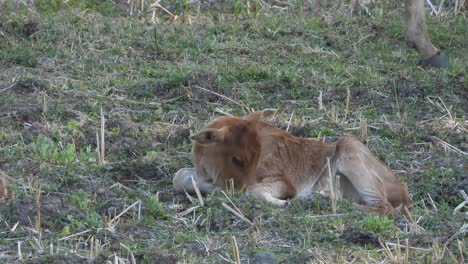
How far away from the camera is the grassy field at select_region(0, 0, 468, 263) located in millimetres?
7488

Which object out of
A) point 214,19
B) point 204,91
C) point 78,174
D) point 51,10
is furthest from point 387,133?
point 51,10

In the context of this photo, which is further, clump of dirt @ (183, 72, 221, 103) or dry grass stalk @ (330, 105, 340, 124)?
clump of dirt @ (183, 72, 221, 103)

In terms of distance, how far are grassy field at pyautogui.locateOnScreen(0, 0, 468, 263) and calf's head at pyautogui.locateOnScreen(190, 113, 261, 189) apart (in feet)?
1.13

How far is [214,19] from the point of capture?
15211 mm

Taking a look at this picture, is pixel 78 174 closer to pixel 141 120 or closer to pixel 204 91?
pixel 141 120

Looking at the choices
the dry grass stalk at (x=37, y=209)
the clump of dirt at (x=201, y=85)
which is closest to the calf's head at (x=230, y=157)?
the dry grass stalk at (x=37, y=209)

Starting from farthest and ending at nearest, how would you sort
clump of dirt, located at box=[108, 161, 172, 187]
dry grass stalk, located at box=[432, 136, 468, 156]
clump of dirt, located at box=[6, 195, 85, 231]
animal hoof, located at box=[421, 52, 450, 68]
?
1. animal hoof, located at box=[421, 52, 450, 68]
2. dry grass stalk, located at box=[432, 136, 468, 156]
3. clump of dirt, located at box=[108, 161, 172, 187]
4. clump of dirt, located at box=[6, 195, 85, 231]

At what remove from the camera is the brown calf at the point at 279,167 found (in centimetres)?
870

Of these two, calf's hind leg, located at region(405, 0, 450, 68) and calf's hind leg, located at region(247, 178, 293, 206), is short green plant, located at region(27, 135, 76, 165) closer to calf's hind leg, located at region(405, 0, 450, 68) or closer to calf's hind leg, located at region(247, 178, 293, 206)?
calf's hind leg, located at region(247, 178, 293, 206)

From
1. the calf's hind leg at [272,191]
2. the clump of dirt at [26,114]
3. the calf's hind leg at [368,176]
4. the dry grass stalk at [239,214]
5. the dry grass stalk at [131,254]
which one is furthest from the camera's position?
the clump of dirt at [26,114]

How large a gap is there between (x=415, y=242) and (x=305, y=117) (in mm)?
3543

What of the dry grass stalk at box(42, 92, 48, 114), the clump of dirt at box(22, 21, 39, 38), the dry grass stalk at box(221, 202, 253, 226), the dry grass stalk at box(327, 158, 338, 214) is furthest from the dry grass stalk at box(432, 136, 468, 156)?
the clump of dirt at box(22, 21, 39, 38)

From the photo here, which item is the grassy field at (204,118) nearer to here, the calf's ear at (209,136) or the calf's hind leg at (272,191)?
the calf's hind leg at (272,191)

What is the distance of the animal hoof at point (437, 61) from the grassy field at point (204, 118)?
0.15 metres
